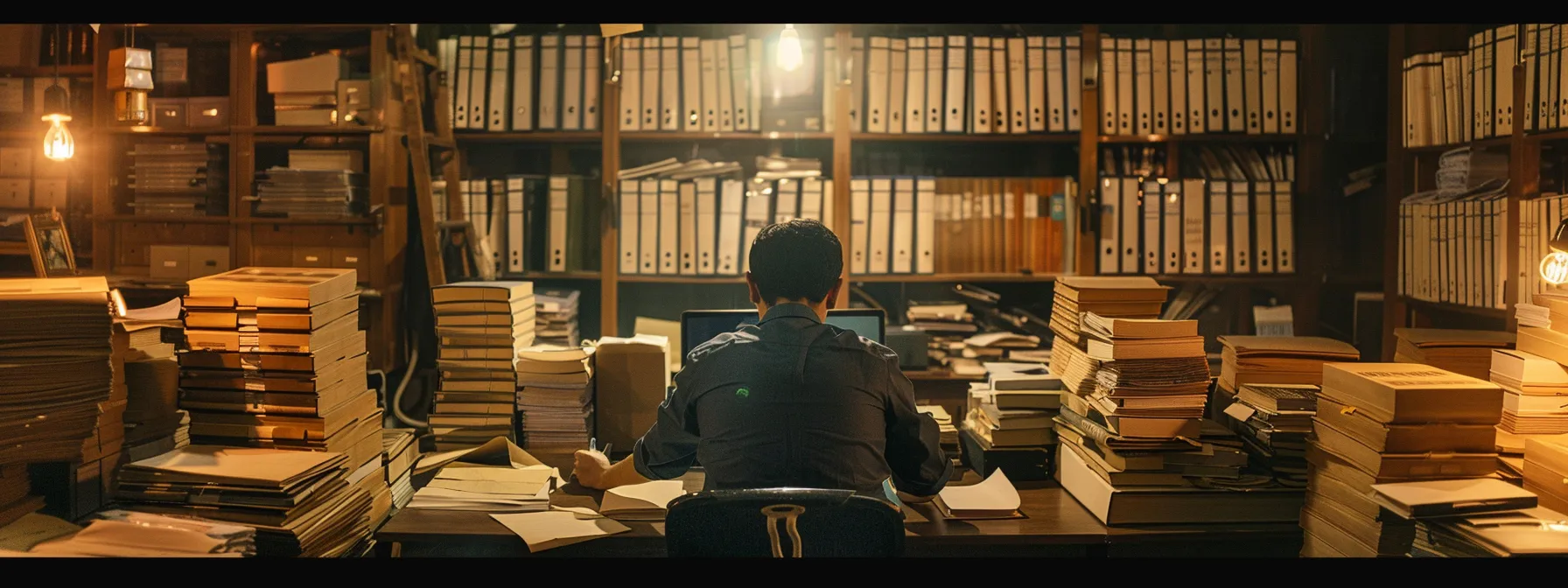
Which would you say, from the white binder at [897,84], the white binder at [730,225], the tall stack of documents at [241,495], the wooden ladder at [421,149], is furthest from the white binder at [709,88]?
the tall stack of documents at [241,495]

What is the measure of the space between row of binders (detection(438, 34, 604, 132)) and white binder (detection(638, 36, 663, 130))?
0.17 metres

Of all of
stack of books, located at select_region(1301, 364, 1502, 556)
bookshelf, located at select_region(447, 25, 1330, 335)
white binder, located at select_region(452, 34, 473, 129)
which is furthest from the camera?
white binder, located at select_region(452, 34, 473, 129)

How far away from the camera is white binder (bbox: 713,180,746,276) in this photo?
387cm

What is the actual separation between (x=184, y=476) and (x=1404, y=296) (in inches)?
139

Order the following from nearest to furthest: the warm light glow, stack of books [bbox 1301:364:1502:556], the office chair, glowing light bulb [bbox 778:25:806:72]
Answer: the office chair → stack of books [bbox 1301:364:1502:556] → the warm light glow → glowing light bulb [bbox 778:25:806:72]

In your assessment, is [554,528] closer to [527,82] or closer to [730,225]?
[730,225]

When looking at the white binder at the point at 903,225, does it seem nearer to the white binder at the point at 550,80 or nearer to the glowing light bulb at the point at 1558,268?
the white binder at the point at 550,80

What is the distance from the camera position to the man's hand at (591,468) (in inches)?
102

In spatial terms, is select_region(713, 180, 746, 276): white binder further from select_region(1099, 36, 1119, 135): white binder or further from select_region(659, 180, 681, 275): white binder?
select_region(1099, 36, 1119, 135): white binder

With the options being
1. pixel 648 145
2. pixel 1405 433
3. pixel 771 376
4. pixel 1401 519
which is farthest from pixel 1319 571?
pixel 648 145

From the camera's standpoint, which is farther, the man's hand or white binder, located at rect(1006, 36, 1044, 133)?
white binder, located at rect(1006, 36, 1044, 133)

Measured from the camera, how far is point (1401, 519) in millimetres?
2203

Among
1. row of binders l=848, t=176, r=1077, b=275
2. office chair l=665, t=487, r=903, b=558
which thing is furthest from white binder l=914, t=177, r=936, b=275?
office chair l=665, t=487, r=903, b=558

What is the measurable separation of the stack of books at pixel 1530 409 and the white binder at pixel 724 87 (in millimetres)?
2399
